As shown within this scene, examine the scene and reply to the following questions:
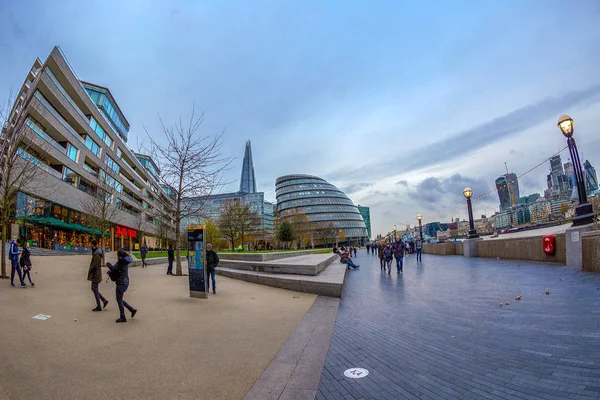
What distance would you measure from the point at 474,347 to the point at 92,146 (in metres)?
47.9

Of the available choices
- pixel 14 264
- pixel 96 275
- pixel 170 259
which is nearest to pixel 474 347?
pixel 96 275

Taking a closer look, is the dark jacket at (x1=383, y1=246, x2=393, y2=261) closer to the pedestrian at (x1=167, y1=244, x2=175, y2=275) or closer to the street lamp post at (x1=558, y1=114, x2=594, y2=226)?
the street lamp post at (x1=558, y1=114, x2=594, y2=226)

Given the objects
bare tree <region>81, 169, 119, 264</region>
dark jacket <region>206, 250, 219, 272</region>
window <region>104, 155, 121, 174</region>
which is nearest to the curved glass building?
window <region>104, 155, 121, 174</region>

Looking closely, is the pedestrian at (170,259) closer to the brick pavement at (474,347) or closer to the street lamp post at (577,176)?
the brick pavement at (474,347)

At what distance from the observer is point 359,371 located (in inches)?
140

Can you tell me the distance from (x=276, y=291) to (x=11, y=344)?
6.65 meters

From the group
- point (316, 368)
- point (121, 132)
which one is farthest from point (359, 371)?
point (121, 132)

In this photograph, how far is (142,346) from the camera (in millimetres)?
4547

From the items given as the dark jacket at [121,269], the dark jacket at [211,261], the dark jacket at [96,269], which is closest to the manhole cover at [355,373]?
the dark jacket at [121,269]

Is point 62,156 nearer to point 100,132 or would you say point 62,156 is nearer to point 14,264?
point 100,132

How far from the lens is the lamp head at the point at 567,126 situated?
10156 mm

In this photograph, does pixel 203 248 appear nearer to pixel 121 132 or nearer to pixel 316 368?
pixel 316 368

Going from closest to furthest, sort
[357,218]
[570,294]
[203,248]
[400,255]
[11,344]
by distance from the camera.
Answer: [11,344], [570,294], [203,248], [400,255], [357,218]

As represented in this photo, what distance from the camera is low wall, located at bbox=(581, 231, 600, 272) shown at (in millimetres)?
8539
